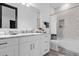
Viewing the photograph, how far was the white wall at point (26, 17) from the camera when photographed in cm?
173

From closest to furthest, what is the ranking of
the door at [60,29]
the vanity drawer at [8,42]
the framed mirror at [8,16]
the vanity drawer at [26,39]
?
the vanity drawer at [8,42], the vanity drawer at [26,39], the framed mirror at [8,16], the door at [60,29]

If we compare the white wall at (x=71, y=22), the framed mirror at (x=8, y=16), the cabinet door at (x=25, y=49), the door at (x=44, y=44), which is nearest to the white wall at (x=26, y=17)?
the framed mirror at (x=8, y=16)

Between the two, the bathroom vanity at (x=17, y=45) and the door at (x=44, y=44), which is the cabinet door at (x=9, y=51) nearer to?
the bathroom vanity at (x=17, y=45)

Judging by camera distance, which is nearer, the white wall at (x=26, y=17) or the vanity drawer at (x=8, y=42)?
the vanity drawer at (x=8, y=42)

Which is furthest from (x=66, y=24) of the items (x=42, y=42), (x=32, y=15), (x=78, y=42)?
(x=32, y=15)

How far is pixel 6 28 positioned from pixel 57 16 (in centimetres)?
103

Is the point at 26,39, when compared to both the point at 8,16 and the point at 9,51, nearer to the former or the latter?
the point at 9,51

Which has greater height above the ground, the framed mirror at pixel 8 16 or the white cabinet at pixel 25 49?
the framed mirror at pixel 8 16

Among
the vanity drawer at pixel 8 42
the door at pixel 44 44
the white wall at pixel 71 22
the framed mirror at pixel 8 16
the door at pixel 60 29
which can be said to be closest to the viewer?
the vanity drawer at pixel 8 42

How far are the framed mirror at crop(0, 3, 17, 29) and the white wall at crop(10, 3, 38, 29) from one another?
0.34 feet

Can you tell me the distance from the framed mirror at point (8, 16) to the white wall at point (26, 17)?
0.34ft

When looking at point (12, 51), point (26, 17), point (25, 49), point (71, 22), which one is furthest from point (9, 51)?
point (71, 22)

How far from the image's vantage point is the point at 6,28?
1.44m

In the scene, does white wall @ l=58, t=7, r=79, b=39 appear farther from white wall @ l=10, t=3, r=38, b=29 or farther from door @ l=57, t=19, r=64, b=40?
white wall @ l=10, t=3, r=38, b=29
